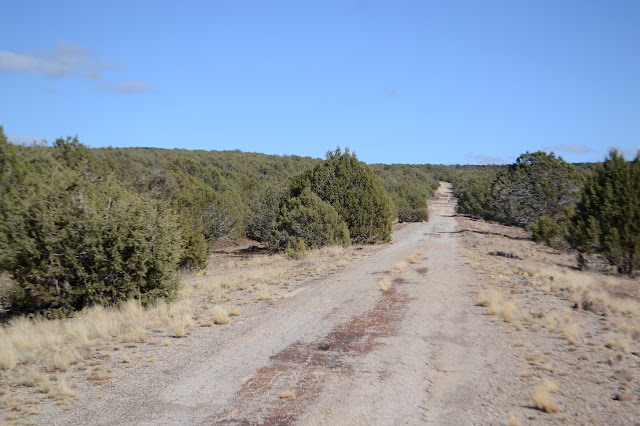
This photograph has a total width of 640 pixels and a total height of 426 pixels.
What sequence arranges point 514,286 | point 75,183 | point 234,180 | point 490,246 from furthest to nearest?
point 234,180
point 490,246
point 514,286
point 75,183

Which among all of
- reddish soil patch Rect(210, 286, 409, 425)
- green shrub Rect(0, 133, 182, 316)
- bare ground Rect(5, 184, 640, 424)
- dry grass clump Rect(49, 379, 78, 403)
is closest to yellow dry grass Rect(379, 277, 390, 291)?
bare ground Rect(5, 184, 640, 424)

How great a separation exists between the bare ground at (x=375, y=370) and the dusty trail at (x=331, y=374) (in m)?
0.02

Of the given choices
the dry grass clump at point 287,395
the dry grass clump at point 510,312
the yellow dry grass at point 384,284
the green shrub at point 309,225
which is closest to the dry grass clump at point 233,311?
the yellow dry grass at point 384,284

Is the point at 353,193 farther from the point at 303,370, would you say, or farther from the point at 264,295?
the point at 303,370

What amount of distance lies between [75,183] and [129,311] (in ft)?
13.4

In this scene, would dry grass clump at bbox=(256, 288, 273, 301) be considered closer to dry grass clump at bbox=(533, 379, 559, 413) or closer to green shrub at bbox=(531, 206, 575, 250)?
dry grass clump at bbox=(533, 379, 559, 413)

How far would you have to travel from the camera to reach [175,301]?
12.4 metres

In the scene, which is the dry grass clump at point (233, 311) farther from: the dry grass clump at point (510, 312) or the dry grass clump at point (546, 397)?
the dry grass clump at point (546, 397)

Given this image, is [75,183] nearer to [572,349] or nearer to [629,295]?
[572,349]

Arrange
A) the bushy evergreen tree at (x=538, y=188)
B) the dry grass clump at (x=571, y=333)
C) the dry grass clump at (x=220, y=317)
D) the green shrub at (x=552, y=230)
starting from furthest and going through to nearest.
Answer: the bushy evergreen tree at (x=538, y=188), the green shrub at (x=552, y=230), the dry grass clump at (x=220, y=317), the dry grass clump at (x=571, y=333)

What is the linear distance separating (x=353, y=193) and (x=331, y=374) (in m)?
24.8

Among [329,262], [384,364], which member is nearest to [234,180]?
[329,262]

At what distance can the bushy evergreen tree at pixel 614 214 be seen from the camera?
68.3 ft

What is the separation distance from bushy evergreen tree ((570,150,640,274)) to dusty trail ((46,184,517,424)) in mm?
13598
